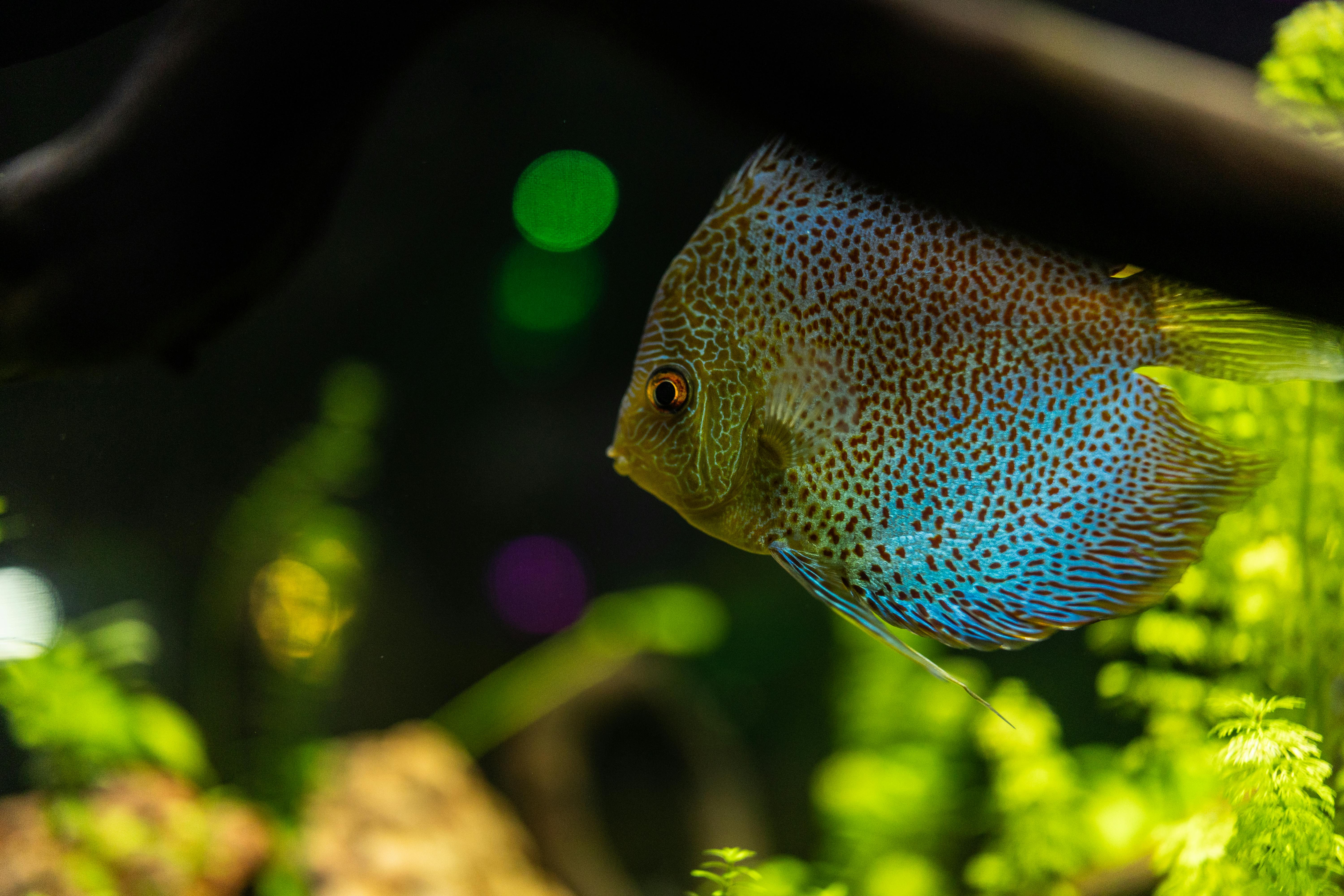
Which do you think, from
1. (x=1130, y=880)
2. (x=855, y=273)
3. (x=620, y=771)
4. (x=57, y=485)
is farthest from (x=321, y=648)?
(x=855, y=273)

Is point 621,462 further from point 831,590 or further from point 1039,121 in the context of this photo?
point 1039,121

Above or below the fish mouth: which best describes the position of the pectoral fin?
below

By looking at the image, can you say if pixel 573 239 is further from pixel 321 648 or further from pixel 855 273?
pixel 321 648

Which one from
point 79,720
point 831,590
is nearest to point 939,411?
point 831,590

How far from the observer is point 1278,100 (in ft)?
2.70

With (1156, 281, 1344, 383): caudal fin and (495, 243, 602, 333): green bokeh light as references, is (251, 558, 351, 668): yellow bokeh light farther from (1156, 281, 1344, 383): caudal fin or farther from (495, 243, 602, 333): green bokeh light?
(1156, 281, 1344, 383): caudal fin

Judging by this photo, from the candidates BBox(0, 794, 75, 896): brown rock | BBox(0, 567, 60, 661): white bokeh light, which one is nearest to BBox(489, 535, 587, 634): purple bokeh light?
BBox(0, 794, 75, 896): brown rock

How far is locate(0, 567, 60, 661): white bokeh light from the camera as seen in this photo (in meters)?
1.55

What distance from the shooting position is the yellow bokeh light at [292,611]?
10.7 feet

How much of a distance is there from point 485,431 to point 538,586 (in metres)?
0.85

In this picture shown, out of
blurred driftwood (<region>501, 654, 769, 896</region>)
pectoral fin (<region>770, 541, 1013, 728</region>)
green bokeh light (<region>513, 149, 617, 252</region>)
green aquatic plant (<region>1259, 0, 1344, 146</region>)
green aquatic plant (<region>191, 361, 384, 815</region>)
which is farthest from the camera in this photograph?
blurred driftwood (<region>501, 654, 769, 896</region>)

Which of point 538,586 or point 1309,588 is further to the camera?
point 538,586

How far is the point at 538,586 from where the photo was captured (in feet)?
13.7

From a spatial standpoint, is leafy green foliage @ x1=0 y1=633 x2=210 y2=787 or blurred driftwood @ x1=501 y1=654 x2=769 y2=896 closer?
leafy green foliage @ x1=0 y1=633 x2=210 y2=787
